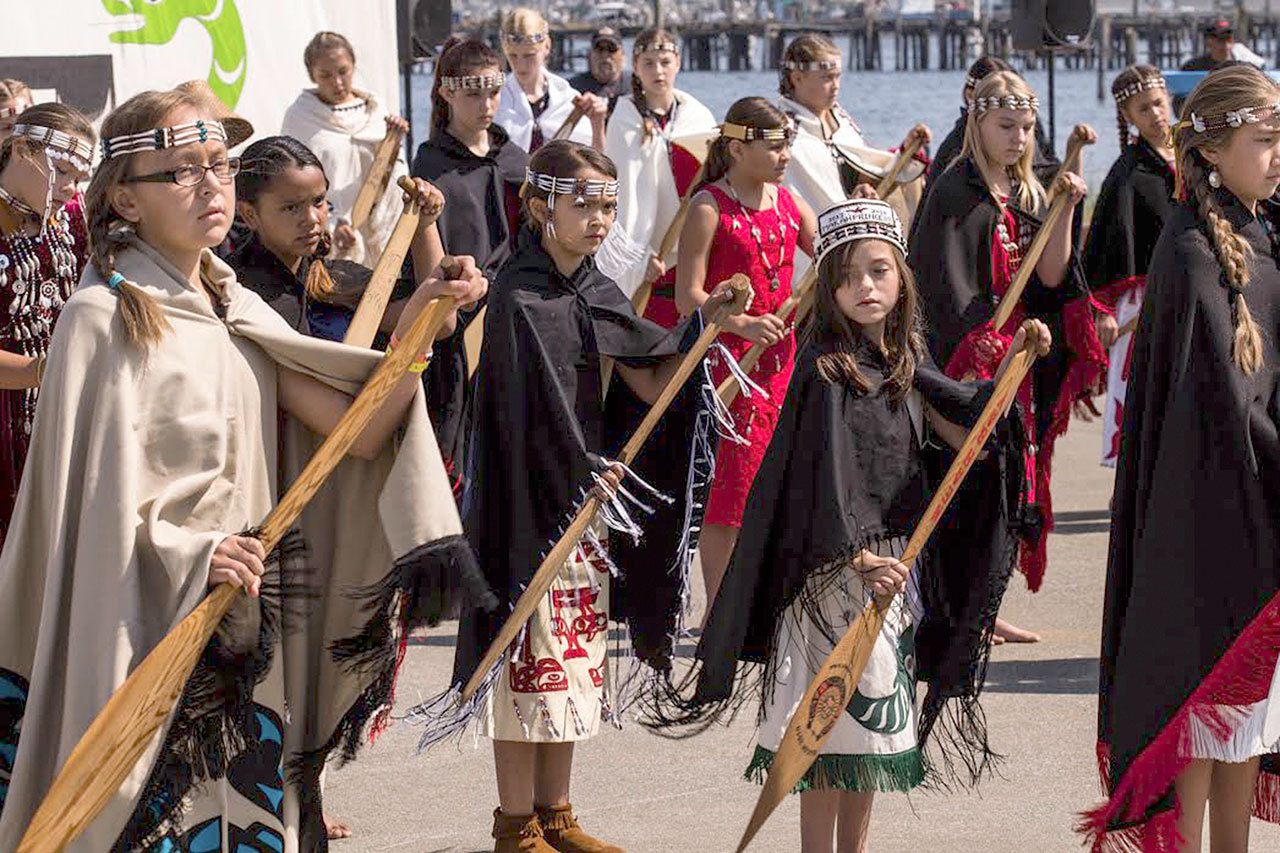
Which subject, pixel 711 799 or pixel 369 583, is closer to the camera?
pixel 369 583

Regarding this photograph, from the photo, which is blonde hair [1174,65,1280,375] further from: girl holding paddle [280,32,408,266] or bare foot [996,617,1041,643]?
girl holding paddle [280,32,408,266]

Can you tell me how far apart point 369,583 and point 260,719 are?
33 centimetres

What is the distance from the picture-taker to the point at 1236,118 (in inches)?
190

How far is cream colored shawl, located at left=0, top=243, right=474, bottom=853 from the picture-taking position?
12.9 ft

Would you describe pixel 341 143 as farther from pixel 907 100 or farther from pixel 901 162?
pixel 907 100

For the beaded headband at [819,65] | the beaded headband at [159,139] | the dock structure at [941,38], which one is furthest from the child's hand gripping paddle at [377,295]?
the dock structure at [941,38]

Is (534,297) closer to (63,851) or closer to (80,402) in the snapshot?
(80,402)

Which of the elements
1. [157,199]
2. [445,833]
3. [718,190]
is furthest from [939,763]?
[157,199]

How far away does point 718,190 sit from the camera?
7270mm

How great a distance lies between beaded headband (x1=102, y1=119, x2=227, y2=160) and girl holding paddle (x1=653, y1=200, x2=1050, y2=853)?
1468mm

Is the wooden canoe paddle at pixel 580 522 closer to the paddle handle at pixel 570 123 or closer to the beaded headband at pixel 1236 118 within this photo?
the beaded headband at pixel 1236 118

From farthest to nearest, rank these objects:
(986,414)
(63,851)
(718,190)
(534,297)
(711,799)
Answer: (718,190)
(711,799)
(534,297)
(986,414)
(63,851)

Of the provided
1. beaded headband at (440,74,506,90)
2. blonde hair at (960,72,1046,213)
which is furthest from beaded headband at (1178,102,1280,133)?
beaded headband at (440,74,506,90)

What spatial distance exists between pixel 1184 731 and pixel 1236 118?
1.31 metres
